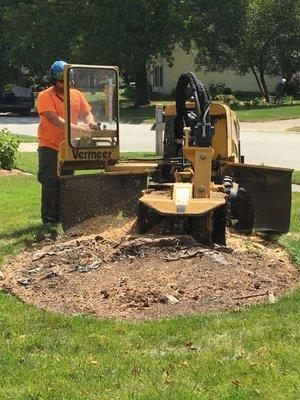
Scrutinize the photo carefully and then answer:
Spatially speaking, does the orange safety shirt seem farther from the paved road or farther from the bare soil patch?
the paved road

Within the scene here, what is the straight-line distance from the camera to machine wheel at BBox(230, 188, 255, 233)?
7988 millimetres

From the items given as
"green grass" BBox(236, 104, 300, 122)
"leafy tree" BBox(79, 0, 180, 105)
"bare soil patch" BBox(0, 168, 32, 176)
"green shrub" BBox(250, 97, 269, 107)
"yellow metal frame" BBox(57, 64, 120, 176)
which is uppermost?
"leafy tree" BBox(79, 0, 180, 105)

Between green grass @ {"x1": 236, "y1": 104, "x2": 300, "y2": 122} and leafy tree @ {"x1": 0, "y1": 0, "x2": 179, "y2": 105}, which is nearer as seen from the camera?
green grass @ {"x1": 236, "y1": 104, "x2": 300, "y2": 122}

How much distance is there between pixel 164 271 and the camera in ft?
19.9

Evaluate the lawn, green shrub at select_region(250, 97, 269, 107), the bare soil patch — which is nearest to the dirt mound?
the lawn

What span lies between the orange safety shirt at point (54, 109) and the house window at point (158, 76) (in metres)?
41.7

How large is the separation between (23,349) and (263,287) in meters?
2.13

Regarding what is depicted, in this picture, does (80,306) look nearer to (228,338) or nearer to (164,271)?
(164,271)

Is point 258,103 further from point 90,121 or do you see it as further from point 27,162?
point 90,121

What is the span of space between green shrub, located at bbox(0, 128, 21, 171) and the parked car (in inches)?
837

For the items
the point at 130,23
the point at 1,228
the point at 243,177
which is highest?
the point at 130,23

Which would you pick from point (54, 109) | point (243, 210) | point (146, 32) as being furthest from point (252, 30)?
point (243, 210)

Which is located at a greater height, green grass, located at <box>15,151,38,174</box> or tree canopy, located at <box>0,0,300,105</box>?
tree canopy, located at <box>0,0,300,105</box>

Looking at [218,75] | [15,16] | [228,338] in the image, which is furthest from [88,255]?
[218,75]
